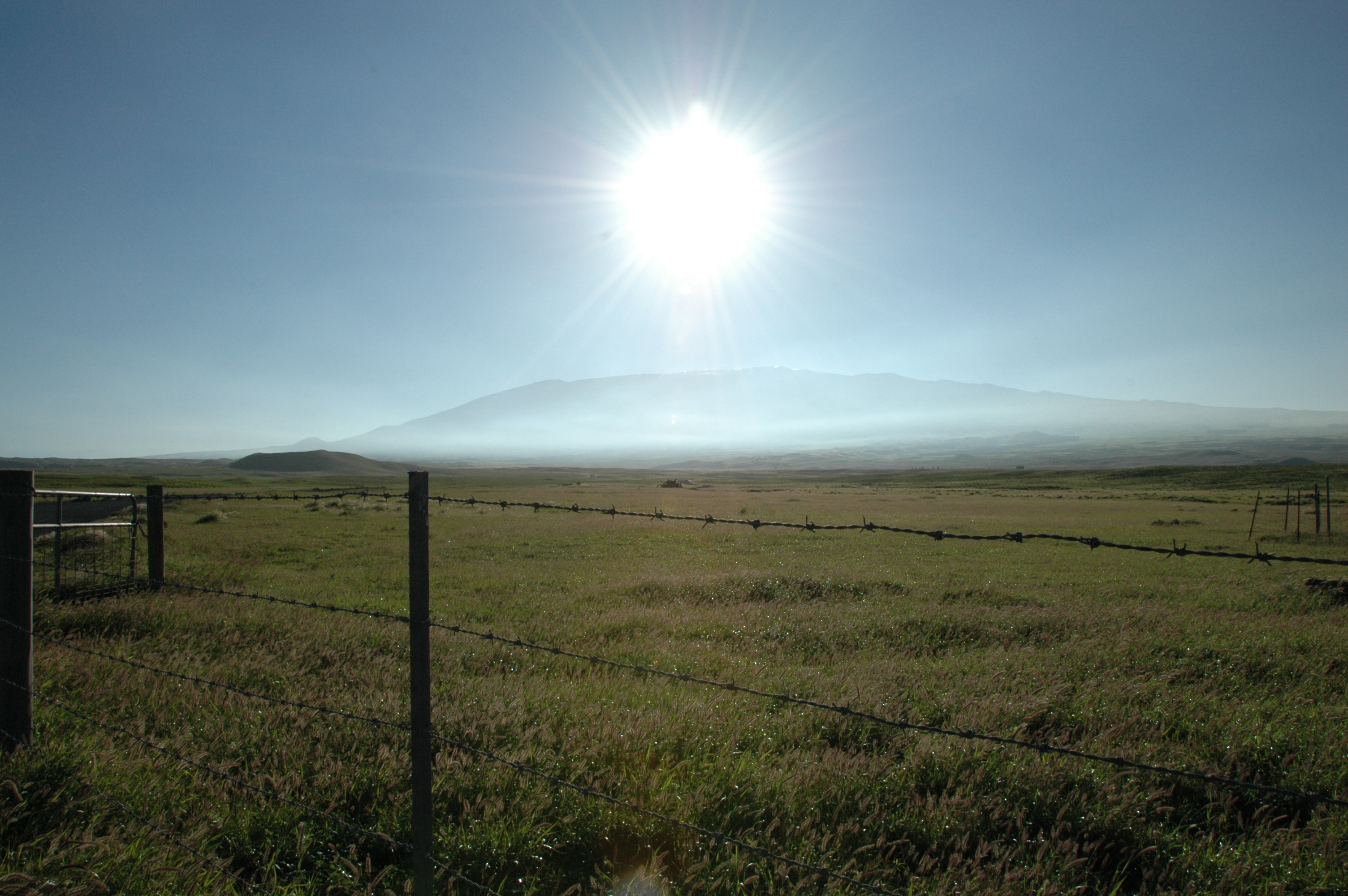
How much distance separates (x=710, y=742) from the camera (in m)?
4.76

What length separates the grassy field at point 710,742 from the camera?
346cm

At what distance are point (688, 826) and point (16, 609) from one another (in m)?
4.97

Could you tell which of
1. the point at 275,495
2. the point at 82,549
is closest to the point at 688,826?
the point at 275,495

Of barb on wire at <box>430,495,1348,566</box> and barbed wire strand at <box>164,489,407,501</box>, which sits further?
barbed wire strand at <box>164,489,407,501</box>

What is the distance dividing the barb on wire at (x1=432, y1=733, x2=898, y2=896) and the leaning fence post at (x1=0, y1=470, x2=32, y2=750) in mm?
2858

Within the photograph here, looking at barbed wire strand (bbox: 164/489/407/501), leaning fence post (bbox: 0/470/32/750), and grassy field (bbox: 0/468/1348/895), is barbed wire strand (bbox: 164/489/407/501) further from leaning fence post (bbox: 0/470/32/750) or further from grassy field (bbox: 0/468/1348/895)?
grassy field (bbox: 0/468/1348/895)

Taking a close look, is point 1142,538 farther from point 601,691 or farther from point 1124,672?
point 601,691

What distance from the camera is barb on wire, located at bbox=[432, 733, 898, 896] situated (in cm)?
270

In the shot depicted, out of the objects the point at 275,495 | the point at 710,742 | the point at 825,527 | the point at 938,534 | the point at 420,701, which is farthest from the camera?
the point at 275,495

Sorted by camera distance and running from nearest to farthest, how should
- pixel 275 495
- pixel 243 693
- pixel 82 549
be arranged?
pixel 243 693, pixel 275 495, pixel 82 549

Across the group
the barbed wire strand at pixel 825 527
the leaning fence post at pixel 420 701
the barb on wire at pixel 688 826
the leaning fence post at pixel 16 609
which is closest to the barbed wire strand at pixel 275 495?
the barbed wire strand at pixel 825 527

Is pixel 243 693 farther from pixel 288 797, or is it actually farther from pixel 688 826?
pixel 688 826

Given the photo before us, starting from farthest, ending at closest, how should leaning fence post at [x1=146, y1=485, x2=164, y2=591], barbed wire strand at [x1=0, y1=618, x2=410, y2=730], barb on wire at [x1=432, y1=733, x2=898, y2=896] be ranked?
leaning fence post at [x1=146, y1=485, x2=164, y2=591], barbed wire strand at [x1=0, y1=618, x2=410, y2=730], barb on wire at [x1=432, y1=733, x2=898, y2=896]

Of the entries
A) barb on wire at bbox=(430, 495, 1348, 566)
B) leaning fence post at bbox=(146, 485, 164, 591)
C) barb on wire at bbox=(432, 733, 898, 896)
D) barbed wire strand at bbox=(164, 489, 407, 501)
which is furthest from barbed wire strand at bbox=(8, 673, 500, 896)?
leaning fence post at bbox=(146, 485, 164, 591)
